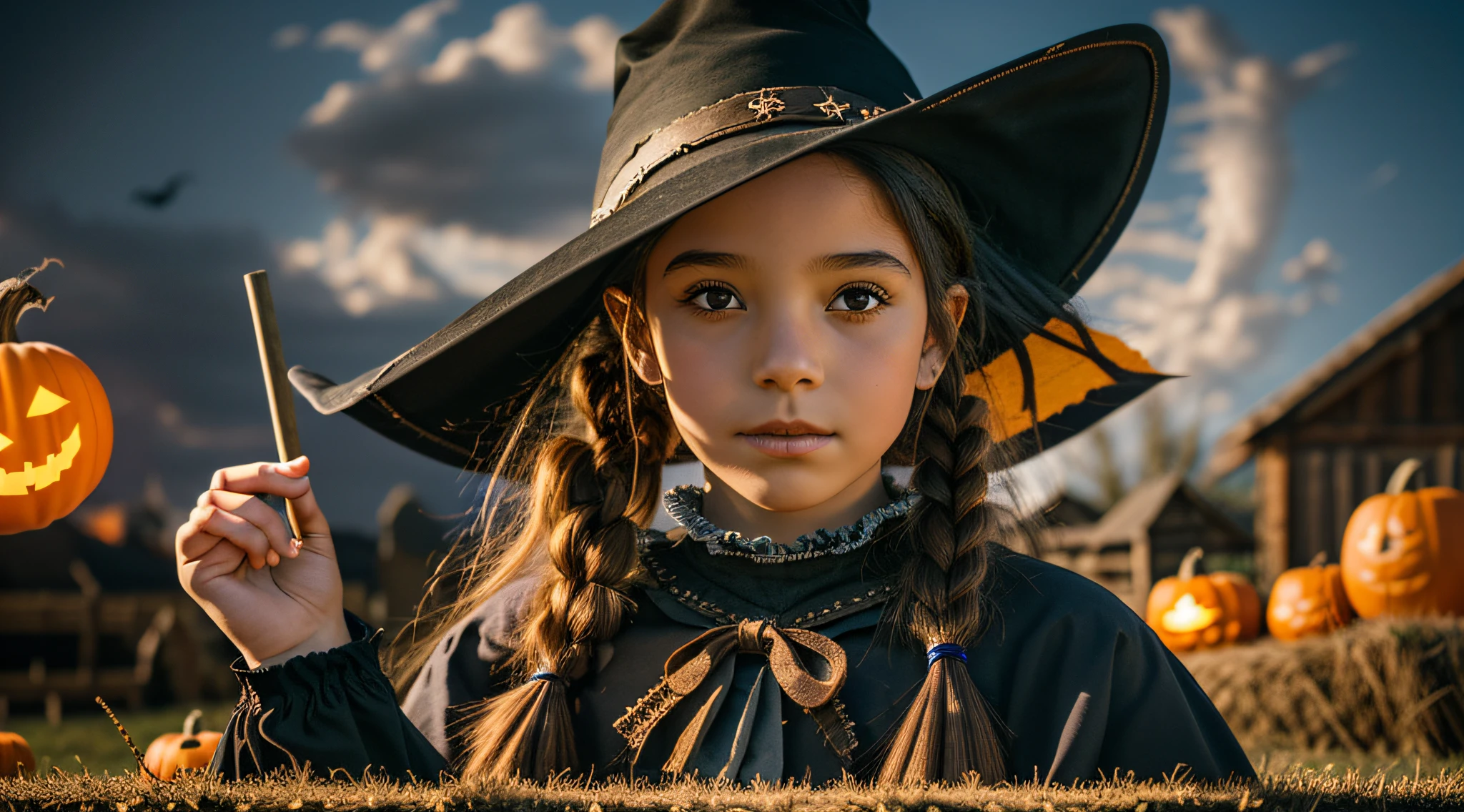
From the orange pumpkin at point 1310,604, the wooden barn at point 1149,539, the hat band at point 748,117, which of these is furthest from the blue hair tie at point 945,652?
the wooden barn at point 1149,539

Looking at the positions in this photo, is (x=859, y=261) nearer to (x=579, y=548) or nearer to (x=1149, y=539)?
(x=579, y=548)

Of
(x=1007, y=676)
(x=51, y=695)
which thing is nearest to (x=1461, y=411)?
(x=1007, y=676)

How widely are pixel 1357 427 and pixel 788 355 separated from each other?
379 inches

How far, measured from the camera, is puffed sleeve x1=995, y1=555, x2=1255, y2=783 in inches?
63.5

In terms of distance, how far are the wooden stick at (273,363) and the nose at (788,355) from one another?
0.79m

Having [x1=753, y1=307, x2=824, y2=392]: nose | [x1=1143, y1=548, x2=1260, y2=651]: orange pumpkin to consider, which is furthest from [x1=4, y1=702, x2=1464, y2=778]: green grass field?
[x1=1143, y1=548, x2=1260, y2=651]: orange pumpkin

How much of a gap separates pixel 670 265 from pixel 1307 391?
30.1 ft

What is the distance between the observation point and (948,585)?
1.81 metres

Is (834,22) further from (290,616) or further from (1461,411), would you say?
(1461,411)

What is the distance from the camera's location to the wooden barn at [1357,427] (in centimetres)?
923

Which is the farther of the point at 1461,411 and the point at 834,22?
the point at 1461,411

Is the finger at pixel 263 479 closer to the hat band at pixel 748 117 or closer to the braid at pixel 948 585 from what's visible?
the hat band at pixel 748 117

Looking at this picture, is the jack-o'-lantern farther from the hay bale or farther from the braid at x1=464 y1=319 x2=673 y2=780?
the hay bale

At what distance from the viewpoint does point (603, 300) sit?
2.12 m
